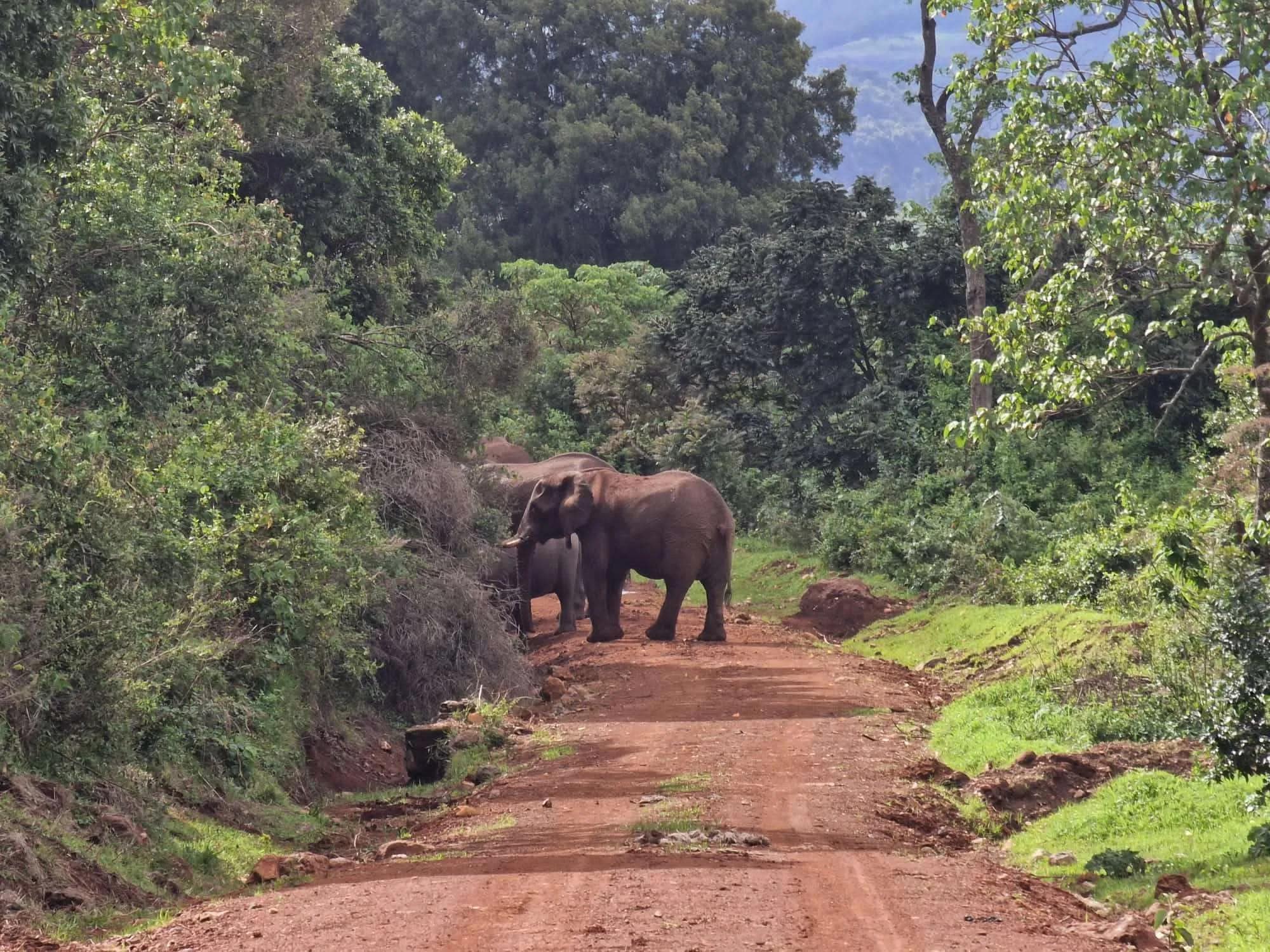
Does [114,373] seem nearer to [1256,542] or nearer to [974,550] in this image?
[1256,542]

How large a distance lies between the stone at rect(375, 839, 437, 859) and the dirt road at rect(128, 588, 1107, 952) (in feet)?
0.54

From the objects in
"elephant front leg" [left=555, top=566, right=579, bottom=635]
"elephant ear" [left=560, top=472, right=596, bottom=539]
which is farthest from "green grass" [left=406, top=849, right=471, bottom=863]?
"elephant front leg" [left=555, top=566, right=579, bottom=635]

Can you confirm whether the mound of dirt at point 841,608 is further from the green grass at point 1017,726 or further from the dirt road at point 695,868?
the green grass at point 1017,726

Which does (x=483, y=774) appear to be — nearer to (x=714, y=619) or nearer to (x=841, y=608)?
(x=714, y=619)

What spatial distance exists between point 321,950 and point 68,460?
5052mm

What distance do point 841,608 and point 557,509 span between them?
4.49m

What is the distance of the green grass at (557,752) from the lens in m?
14.4

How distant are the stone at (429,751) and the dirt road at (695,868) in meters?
0.90

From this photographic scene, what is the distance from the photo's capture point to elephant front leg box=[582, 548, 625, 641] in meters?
23.3

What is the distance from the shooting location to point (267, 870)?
395 inches

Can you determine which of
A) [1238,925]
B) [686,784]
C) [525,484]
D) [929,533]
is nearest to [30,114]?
[686,784]

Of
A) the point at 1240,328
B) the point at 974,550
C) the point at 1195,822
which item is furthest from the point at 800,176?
the point at 1195,822

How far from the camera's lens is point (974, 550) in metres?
23.3

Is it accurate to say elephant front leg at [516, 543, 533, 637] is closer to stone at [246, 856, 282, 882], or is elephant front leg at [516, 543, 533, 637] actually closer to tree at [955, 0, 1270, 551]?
tree at [955, 0, 1270, 551]
